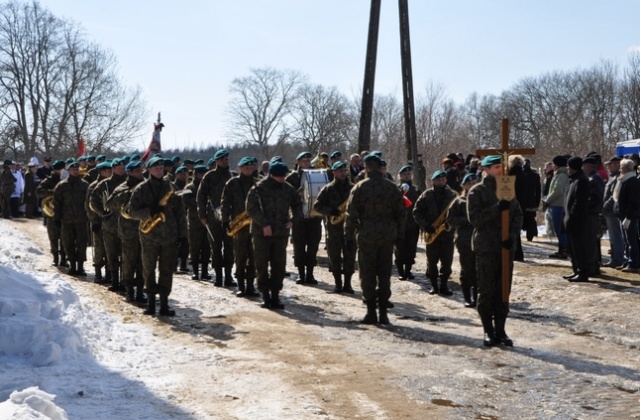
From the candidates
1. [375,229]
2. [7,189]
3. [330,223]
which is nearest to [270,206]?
[375,229]

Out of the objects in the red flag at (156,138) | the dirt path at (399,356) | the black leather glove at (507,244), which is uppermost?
the red flag at (156,138)

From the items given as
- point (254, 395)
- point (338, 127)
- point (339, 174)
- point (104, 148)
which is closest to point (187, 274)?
point (339, 174)

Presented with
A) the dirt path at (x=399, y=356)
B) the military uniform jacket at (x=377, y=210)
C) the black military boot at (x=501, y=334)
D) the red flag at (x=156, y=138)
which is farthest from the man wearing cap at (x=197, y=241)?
the red flag at (x=156, y=138)

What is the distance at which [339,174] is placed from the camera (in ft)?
44.1

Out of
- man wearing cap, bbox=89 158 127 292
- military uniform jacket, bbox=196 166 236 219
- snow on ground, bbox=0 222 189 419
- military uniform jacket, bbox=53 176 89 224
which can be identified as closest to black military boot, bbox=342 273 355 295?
military uniform jacket, bbox=196 166 236 219

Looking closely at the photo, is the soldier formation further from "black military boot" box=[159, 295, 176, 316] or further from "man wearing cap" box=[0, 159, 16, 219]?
"man wearing cap" box=[0, 159, 16, 219]

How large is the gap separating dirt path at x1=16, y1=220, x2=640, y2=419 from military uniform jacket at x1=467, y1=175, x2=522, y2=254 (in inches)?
Result: 45.3

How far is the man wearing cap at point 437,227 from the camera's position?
43.6 feet

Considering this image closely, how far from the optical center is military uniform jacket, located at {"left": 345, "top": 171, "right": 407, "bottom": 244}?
1053cm

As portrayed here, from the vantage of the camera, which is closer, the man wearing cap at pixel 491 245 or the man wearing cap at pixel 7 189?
the man wearing cap at pixel 491 245

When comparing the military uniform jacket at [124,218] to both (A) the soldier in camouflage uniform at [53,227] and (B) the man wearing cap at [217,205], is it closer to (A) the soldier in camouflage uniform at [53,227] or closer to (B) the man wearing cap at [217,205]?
(B) the man wearing cap at [217,205]

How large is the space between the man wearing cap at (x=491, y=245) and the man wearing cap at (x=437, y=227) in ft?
12.9

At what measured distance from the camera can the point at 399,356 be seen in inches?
344

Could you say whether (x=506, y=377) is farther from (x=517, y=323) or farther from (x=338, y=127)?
(x=338, y=127)
